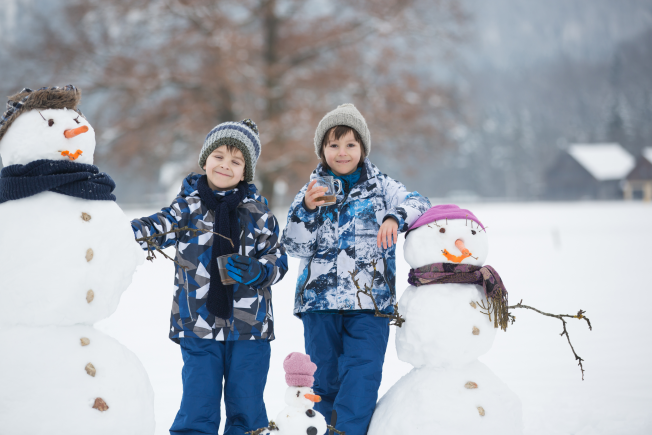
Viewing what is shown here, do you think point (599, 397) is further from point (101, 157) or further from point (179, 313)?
point (101, 157)

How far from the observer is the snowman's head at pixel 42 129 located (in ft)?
6.43

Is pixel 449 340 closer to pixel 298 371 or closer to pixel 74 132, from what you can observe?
pixel 298 371

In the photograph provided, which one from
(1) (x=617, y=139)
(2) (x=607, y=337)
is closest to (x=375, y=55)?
(2) (x=607, y=337)

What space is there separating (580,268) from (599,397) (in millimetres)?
6052

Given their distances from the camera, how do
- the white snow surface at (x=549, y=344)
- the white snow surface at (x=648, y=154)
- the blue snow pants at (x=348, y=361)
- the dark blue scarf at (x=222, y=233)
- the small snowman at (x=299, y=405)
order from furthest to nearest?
1. the white snow surface at (x=648, y=154)
2. the white snow surface at (x=549, y=344)
3. the blue snow pants at (x=348, y=361)
4. the dark blue scarf at (x=222, y=233)
5. the small snowman at (x=299, y=405)

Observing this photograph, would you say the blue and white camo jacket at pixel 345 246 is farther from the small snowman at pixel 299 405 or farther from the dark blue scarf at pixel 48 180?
the dark blue scarf at pixel 48 180

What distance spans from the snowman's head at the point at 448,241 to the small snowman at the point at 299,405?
2.26 ft

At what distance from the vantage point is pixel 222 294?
225 cm

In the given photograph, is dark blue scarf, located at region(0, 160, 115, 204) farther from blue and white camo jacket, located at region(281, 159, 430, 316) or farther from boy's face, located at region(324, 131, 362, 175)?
boy's face, located at region(324, 131, 362, 175)

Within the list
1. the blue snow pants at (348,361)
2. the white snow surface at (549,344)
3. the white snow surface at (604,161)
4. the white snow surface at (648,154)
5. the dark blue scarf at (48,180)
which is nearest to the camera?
the dark blue scarf at (48,180)

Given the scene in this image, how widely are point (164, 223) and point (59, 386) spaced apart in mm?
759

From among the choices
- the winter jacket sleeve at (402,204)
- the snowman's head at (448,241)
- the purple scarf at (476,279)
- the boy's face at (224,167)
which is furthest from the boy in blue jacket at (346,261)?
the boy's face at (224,167)

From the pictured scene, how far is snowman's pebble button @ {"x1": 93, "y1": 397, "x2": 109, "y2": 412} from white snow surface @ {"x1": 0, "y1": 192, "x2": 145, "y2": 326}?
0.28 meters

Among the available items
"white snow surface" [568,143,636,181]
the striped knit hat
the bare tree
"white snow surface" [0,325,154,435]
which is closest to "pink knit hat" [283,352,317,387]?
"white snow surface" [0,325,154,435]
